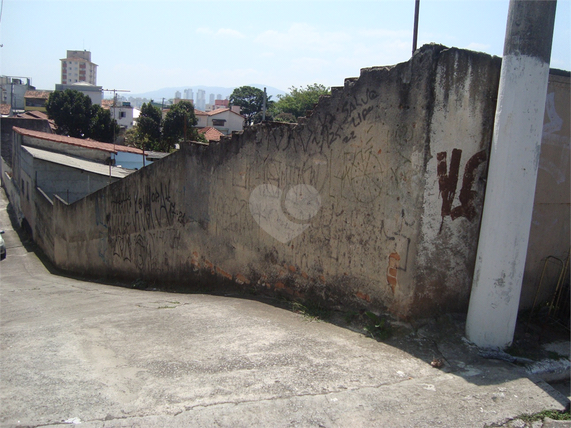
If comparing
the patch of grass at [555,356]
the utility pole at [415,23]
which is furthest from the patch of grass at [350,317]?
the utility pole at [415,23]

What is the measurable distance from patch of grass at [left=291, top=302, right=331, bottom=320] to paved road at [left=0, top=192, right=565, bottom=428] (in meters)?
0.10

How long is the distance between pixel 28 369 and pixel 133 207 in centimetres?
604

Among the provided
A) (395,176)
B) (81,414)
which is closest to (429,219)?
(395,176)

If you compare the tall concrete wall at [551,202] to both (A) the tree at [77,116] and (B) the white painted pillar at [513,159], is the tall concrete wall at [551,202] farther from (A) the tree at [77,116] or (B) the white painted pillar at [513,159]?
(A) the tree at [77,116]

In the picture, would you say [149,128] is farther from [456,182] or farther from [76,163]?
[456,182]

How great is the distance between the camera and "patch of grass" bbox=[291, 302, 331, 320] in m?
4.78

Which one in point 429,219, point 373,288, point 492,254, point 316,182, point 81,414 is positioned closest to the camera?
point 81,414

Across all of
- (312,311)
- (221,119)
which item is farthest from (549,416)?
(221,119)

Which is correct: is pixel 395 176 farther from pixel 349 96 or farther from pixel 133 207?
pixel 133 207

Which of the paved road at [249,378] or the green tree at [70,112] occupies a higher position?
the green tree at [70,112]

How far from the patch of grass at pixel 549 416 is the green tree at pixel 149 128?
36.0 metres

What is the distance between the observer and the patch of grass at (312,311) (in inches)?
188

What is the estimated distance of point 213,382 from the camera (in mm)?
3443

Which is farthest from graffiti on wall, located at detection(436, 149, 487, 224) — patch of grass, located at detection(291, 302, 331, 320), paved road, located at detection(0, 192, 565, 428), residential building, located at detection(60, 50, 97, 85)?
residential building, located at detection(60, 50, 97, 85)
